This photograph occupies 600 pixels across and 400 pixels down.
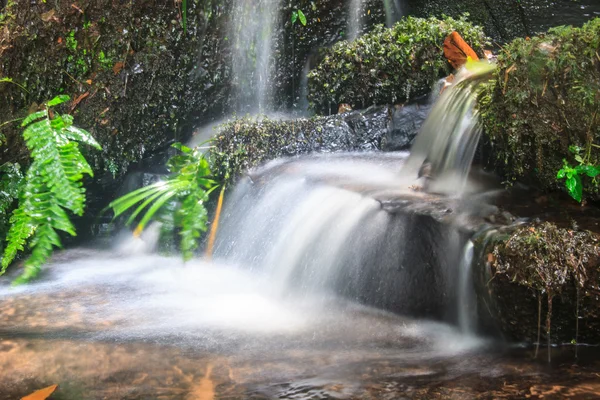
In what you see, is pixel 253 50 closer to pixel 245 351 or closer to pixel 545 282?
pixel 245 351

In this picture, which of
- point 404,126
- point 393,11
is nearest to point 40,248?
point 404,126

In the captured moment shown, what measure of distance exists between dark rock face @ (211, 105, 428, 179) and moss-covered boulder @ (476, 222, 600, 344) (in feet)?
9.07

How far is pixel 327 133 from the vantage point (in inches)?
218

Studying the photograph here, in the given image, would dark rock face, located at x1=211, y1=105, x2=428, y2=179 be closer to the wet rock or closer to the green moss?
the wet rock

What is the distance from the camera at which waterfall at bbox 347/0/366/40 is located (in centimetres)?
700

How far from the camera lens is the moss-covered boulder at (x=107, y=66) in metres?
5.50

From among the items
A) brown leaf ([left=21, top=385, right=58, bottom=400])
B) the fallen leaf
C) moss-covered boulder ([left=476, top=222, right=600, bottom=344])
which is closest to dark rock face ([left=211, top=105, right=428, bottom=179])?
the fallen leaf

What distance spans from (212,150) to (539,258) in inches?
126

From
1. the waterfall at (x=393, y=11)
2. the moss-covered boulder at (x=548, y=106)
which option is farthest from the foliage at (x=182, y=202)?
the waterfall at (x=393, y=11)

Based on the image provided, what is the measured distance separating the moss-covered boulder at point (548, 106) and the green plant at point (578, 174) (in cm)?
2

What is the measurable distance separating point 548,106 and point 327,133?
248cm

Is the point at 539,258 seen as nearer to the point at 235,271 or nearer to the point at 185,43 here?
the point at 235,271

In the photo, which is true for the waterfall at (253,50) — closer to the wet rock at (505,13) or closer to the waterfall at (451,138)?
the wet rock at (505,13)

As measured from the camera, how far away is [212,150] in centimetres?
515
